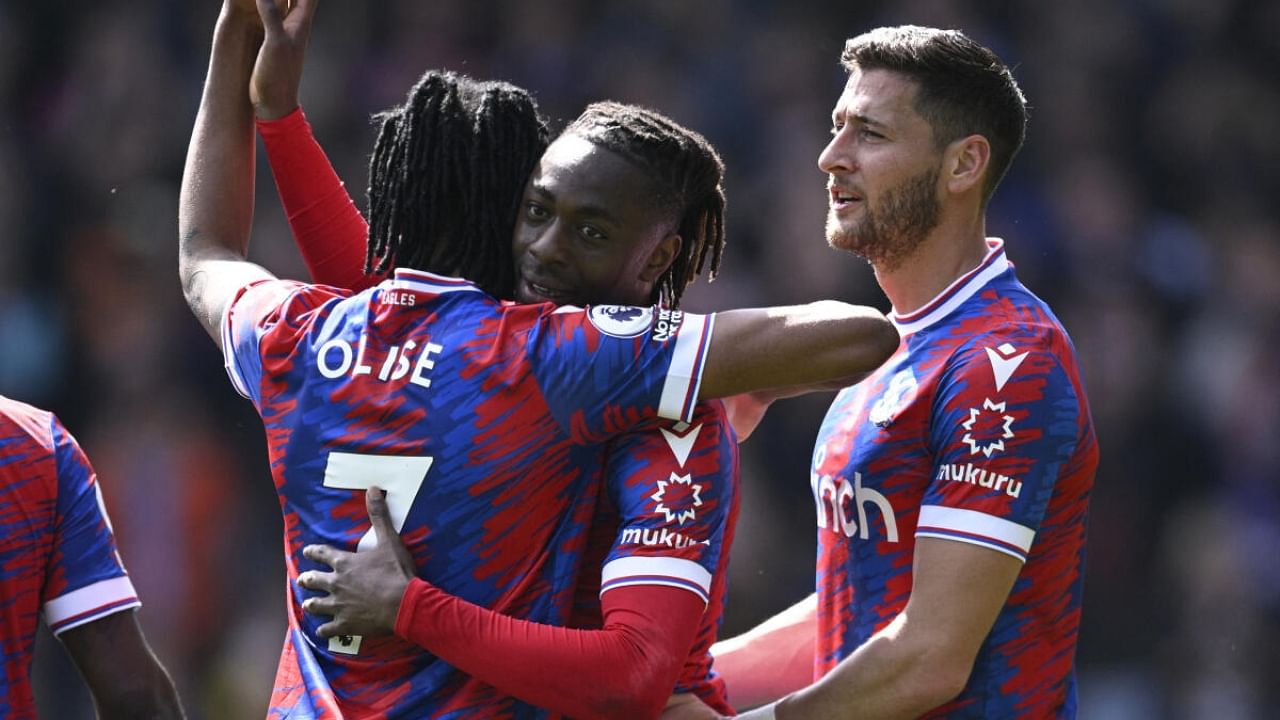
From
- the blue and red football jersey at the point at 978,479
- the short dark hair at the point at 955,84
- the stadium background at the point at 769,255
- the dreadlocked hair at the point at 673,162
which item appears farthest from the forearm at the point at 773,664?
the stadium background at the point at 769,255

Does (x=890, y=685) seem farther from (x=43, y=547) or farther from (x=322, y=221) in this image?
(x=43, y=547)

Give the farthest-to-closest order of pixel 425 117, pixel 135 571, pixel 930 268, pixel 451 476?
pixel 135 571
pixel 930 268
pixel 425 117
pixel 451 476

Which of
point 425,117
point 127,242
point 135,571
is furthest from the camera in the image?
point 127,242

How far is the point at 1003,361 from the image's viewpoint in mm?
3742

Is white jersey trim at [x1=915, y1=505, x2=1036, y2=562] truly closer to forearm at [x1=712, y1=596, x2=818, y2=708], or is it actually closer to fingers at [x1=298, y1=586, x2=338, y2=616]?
forearm at [x1=712, y1=596, x2=818, y2=708]

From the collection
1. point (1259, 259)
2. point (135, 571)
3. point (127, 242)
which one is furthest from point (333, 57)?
point (1259, 259)

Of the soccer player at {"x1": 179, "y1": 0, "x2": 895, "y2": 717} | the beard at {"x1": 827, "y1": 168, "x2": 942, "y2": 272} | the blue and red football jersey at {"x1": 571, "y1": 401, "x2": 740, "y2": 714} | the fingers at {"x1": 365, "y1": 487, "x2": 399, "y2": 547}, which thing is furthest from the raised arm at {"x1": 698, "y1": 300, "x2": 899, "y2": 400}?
the beard at {"x1": 827, "y1": 168, "x2": 942, "y2": 272}

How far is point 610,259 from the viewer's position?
3535 millimetres

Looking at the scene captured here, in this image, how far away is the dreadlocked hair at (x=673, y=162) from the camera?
3566 mm

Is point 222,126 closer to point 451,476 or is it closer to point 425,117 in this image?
point 425,117

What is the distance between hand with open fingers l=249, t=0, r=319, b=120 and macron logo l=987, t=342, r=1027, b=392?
163 cm

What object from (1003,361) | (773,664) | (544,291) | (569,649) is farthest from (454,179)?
(773,664)

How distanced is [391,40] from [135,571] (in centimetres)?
402

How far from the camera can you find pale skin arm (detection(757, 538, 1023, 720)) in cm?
361
